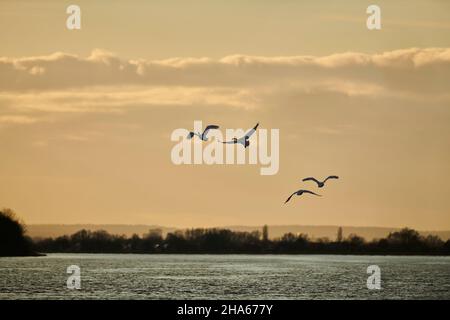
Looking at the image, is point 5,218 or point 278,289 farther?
point 5,218

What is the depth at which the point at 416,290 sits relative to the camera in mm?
97000
